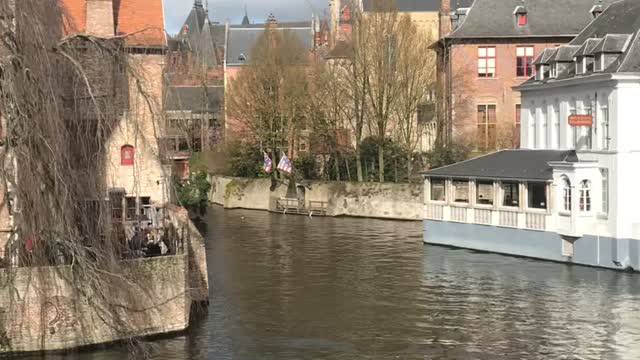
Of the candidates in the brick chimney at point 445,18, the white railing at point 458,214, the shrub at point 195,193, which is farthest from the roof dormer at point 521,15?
the shrub at point 195,193

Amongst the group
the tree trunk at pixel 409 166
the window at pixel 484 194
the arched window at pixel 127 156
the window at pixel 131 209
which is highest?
the tree trunk at pixel 409 166

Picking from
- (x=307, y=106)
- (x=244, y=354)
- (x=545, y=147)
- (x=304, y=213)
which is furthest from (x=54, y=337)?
(x=307, y=106)

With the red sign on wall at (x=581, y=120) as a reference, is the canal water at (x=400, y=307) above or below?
below

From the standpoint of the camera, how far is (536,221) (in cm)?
3278

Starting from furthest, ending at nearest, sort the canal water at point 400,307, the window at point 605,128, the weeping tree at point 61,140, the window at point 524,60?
the window at point 524,60
the window at point 605,128
the canal water at point 400,307
the weeping tree at point 61,140

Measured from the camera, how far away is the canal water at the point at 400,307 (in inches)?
792

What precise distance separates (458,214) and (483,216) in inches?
56.7

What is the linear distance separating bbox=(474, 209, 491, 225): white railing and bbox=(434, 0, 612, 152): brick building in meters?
15.4

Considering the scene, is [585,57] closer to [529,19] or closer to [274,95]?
[529,19]

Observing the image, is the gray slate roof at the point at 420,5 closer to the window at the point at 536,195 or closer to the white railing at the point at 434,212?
the white railing at the point at 434,212

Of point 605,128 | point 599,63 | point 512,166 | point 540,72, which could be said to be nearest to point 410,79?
point 540,72

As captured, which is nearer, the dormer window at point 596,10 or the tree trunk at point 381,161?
the dormer window at point 596,10

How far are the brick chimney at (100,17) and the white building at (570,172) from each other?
15104mm

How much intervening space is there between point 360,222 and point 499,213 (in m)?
14.0
